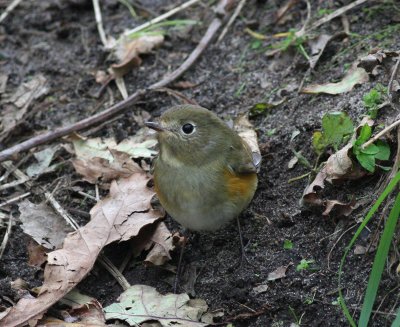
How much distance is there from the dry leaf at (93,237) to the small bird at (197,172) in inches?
16.1

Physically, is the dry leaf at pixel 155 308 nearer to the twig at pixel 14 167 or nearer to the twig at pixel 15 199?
the twig at pixel 15 199

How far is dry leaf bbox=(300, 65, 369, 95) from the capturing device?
4.79 m

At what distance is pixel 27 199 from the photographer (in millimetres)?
4980

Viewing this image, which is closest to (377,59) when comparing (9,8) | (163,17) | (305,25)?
(305,25)

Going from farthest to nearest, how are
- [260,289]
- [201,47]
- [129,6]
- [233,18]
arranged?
1. [129,6]
2. [233,18]
3. [201,47]
4. [260,289]

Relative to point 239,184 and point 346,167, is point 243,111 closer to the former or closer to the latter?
point 239,184

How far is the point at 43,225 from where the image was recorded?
183 inches

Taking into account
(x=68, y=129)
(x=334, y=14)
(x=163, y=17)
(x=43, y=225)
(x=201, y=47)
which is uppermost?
(x=334, y=14)

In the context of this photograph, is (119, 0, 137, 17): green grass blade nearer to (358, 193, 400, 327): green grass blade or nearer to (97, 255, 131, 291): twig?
(97, 255, 131, 291): twig

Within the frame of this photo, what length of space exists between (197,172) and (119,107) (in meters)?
1.70

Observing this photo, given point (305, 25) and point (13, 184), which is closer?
point (13, 184)

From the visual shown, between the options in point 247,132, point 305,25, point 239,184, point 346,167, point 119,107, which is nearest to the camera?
point 346,167

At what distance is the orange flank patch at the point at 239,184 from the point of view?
418 centimetres

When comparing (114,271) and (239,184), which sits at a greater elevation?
(239,184)
